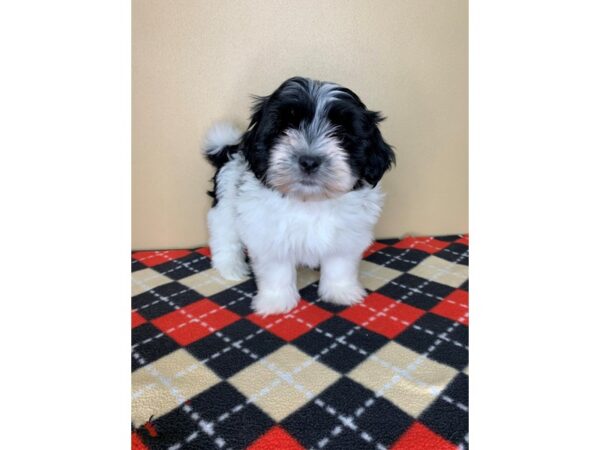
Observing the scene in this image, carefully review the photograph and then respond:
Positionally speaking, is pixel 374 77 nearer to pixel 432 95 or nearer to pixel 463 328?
pixel 432 95

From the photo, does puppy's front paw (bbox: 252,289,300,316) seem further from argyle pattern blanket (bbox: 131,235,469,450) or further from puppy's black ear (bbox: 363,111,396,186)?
puppy's black ear (bbox: 363,111,396,186)

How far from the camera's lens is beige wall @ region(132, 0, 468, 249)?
1.71m

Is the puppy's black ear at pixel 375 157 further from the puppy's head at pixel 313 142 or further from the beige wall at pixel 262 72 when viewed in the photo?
the beige wall at pixel 262 72

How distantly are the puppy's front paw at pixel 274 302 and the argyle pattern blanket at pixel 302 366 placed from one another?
0.03 metres

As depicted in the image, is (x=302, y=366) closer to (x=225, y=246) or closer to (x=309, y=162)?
(x=309, y=162)

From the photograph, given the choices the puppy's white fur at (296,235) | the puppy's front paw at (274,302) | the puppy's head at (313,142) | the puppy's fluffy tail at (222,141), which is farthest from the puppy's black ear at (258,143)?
the puppy's front paw at (274,302)

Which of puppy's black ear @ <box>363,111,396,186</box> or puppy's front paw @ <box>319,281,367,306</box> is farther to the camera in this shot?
puppy's front paw @ <box>319,281,367,306</box>

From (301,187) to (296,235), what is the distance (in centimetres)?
26

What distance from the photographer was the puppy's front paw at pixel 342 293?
5.05 ft

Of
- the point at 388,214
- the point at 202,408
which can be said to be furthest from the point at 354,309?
the point at 388,214

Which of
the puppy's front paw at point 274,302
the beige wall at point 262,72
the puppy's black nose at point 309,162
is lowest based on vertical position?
the puppy's front paw at point 274,302

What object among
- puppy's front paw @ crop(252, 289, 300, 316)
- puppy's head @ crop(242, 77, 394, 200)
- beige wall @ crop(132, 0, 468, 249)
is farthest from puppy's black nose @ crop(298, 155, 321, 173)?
beige wall @ crop(132, 0, 468, 249)

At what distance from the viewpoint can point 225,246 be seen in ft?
6.04

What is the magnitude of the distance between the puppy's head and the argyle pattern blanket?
0.55 metres
